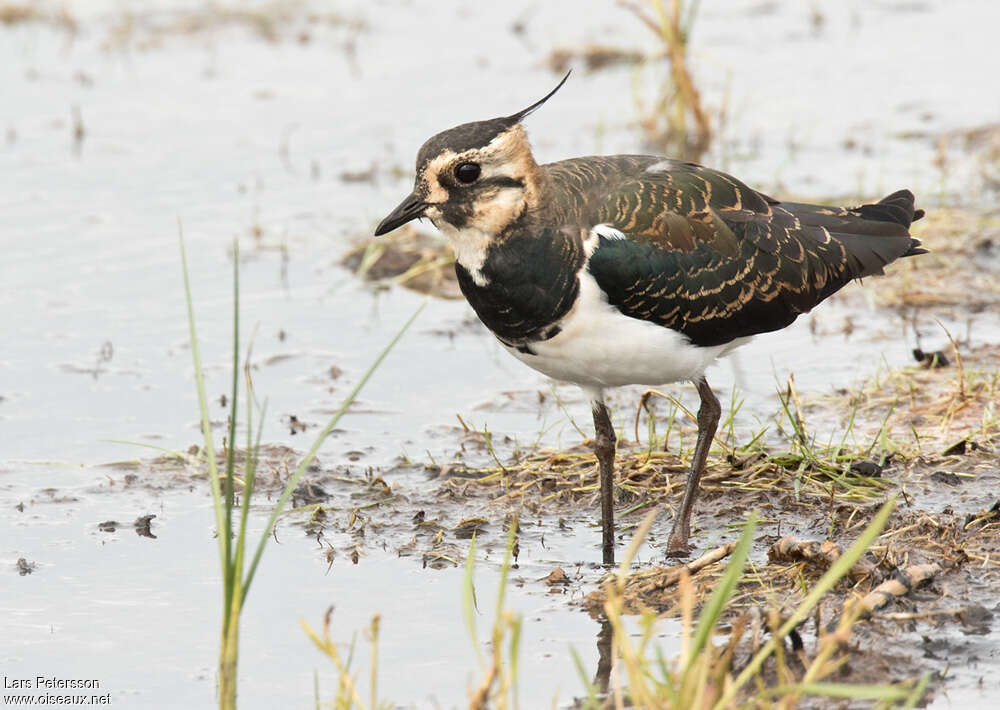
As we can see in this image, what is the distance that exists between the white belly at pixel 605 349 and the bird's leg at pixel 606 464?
0.19 meters

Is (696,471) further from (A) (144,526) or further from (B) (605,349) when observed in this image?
(A) (144,526)

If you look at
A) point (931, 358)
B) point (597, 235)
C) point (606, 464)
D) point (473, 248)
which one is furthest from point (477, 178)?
point (931, 358)

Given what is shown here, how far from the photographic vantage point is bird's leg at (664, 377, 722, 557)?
5949 millimetres

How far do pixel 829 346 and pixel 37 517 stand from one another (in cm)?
419

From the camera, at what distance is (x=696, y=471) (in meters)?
6.05

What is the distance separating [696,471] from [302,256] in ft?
14.0

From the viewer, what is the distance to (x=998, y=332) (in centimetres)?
817

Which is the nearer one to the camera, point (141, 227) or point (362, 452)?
point (362, 452)

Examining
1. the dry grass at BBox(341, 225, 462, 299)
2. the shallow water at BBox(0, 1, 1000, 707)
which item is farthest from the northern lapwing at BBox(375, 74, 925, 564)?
the dry grass at BBox(341, 225, 462, 299)

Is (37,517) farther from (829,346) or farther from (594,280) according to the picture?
(829,346)

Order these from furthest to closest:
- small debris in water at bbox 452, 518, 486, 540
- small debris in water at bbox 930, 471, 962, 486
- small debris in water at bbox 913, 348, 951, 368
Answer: small debris in water at bbox 913, 348, 951, 368 → small debris in water at bbox 930, 471, 962, 486 → small debris in water at bbox 452, 518, 486, 540

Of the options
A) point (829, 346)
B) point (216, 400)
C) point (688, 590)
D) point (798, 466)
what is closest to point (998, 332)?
point (829, 346)

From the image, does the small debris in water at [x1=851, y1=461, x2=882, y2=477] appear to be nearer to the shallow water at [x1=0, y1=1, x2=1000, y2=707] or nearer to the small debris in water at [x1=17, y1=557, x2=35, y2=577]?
the shallow water at [x1=0, y1=1, x2=1000, y2=707]

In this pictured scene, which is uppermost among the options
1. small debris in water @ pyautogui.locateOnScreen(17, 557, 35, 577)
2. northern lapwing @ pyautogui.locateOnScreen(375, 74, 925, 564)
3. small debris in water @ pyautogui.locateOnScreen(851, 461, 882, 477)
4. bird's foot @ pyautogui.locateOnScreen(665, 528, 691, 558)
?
northern lapwing @ pyautogui.locateOnScreen(375, 74, 925, 564)
